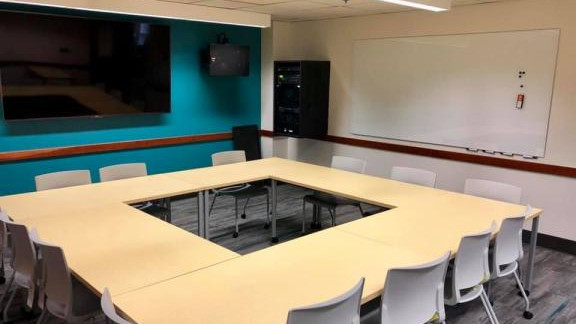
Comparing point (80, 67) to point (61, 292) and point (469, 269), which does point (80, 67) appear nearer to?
point (61, 292)

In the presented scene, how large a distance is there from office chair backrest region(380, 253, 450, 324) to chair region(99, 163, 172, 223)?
2594mm

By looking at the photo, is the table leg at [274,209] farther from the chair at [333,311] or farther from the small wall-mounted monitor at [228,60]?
the chair at [333,311]

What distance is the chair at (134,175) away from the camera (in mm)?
4082

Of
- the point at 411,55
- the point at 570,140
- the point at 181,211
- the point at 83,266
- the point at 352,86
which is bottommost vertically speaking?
the point at 181,211

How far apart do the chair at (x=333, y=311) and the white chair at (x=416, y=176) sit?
2.41 m

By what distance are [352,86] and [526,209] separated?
327 centimetres

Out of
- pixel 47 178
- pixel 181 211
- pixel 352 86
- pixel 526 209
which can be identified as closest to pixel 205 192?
pixel 47 178

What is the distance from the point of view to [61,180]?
3842 millimetres

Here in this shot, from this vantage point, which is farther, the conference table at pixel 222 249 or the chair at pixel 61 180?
the chair at pixel 61 180

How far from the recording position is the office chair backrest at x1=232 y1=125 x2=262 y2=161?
6.52 m

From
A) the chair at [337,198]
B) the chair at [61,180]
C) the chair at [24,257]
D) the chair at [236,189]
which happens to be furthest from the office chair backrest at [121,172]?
the chair at [337,198]

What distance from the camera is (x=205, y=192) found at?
148 inches

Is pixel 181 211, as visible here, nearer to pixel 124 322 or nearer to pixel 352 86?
pixel 352 86

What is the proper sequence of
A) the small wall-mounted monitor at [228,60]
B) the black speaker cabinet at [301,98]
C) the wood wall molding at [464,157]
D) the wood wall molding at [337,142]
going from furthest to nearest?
the black speaker cabinet at [301,98] → the small wall-mounted monitor at [228,60] → the wood wall molding at [337,142] → the wood wall molding at [464,157]
